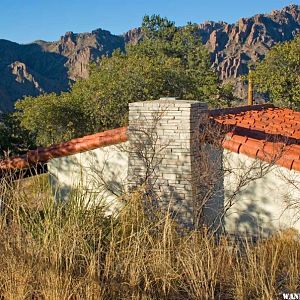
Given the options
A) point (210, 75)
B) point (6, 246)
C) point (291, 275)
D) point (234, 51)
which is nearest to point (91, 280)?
point (6, 246)

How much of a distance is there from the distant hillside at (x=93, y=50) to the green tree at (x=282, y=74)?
90.7m

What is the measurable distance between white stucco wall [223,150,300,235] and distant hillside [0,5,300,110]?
105900 millimetres

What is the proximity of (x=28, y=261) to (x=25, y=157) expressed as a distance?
5.92 metres

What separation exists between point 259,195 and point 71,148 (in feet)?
12.8

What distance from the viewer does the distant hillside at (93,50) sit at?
11931cm

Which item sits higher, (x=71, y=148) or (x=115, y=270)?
(x=71, y=148)

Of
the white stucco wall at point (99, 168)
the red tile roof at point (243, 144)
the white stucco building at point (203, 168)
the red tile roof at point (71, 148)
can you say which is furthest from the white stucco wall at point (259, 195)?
the red tile roof at point (71, 148)

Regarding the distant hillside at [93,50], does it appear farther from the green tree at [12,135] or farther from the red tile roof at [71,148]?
the red tile roof at [71,148]

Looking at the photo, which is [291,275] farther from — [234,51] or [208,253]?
[234,51]

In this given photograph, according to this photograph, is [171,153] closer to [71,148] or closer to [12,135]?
[71,148]

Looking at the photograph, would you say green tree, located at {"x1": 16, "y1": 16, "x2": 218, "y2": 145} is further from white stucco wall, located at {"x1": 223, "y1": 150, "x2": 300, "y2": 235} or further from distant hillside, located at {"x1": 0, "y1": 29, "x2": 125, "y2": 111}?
distant hillside, located at {"x1": 0, "y1": 29, "x2": 125, "y2": 111}

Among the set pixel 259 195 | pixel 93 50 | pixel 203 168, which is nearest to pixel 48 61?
pixel 93 50

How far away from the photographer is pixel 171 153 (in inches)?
313

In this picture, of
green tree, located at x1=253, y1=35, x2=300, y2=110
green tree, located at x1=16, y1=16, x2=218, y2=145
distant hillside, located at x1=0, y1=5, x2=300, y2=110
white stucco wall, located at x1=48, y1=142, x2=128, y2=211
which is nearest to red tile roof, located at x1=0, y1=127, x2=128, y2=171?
white stucco wall, located at x1=48, y1=142, x2=128, y2=211
